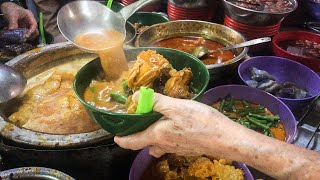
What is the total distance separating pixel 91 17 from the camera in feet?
8.73

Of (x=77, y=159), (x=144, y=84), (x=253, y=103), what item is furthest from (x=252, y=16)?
(x=77, y=159)

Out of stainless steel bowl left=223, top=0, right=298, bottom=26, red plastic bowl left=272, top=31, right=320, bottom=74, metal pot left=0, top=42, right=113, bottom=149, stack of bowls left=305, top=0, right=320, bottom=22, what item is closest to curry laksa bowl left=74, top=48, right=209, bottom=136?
metal pot left=0, top=42, right=113, bottom=149

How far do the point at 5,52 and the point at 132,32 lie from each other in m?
1.55

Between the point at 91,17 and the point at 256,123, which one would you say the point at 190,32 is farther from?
the point at 256,123

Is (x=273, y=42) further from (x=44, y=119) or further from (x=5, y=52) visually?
(x=5, y=52)

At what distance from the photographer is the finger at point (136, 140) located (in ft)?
5.08

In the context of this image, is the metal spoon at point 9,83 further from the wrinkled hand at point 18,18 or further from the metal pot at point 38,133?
the wrinkled hand at point 18,18

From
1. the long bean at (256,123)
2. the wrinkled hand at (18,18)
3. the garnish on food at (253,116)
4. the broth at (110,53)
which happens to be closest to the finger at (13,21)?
the wrinkled hand at (18,18)

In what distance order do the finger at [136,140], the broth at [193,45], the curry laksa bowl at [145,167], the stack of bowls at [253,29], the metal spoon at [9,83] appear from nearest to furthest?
the finger at [136,140] → the curry laksa bowl at [145,167] → the metal spoon at [9,83] → the broth at [193,45] → the stack of bowls at [253,29]

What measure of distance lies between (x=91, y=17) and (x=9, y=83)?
90 centimetres

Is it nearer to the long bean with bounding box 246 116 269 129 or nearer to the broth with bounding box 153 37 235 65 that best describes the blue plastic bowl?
the broth with bounding box 153 37 235 65

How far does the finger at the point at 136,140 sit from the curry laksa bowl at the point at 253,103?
1.24m

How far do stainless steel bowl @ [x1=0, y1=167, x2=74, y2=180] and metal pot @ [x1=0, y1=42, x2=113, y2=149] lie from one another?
292 millimetres

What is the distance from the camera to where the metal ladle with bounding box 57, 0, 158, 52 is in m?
2.57
